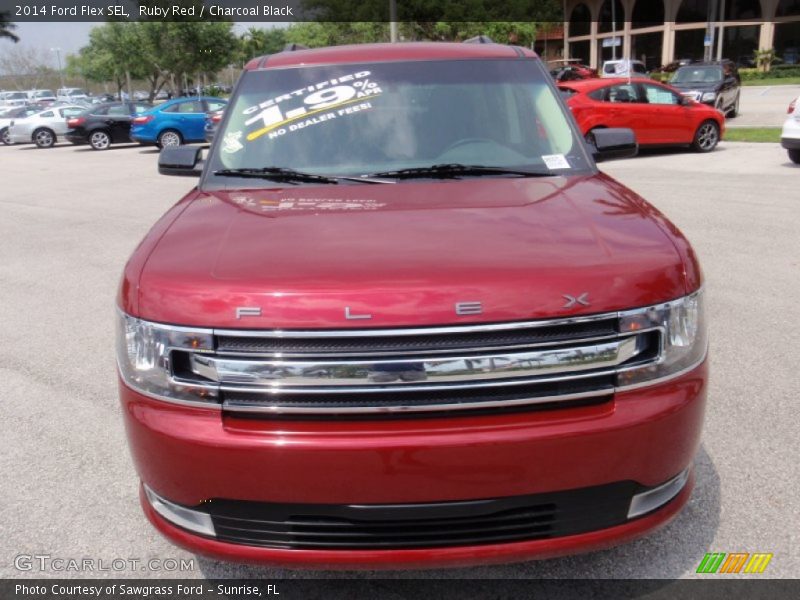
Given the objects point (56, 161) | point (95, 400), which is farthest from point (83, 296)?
point (56, 161)

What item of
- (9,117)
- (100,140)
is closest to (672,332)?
(100,140)

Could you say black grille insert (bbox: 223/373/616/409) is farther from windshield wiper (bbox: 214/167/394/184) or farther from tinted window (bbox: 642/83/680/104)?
tinted window (bbox: 642/83/680/104)

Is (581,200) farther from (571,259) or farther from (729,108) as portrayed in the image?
(729,108)

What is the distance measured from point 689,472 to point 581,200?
1.09 m

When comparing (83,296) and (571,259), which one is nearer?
(571,259)

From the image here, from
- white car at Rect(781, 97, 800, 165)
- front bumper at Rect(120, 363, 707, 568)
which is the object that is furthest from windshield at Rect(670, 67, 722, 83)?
front bumper at Rect(120, 363, 707, 568)

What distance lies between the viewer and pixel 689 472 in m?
2.53

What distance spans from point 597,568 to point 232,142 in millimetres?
2522

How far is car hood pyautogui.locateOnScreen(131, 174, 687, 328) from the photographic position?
83.9 inches

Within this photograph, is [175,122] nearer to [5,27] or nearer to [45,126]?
[45,126]

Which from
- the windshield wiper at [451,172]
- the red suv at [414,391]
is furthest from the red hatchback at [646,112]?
the red suv at [414,391]

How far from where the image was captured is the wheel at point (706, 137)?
625 inches

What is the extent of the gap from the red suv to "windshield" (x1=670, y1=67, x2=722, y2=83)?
21515mm

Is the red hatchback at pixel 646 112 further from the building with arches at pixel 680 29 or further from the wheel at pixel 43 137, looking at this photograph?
the building with arches at pixel 680 29
